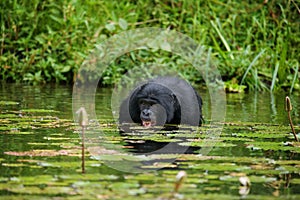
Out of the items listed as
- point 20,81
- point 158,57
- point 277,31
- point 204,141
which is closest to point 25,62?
point 20,81

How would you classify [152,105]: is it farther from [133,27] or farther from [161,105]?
[133,27]

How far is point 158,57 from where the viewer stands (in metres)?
12.2

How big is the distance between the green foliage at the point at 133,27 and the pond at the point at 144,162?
4394mm

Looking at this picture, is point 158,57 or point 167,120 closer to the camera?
point 167,120

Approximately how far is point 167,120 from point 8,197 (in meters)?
3.44

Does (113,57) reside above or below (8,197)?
above

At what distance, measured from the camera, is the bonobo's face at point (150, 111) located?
20.6ft

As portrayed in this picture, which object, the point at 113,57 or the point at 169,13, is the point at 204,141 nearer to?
the point at 113,57

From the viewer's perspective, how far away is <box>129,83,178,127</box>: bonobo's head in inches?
250

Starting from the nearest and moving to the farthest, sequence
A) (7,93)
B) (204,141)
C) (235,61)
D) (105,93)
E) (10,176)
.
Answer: (10,176) < (204,141) < (7,93) < (105,93) < (235,61)

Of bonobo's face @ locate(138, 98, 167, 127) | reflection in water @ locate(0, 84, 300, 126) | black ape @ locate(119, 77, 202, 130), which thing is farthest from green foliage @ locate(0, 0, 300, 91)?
bonobo's face @ locate(138, 98, 167, 127)

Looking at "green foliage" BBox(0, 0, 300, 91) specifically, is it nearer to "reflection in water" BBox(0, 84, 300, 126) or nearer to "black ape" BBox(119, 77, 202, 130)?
"reflection in water" BBox(0, 84, 300, 126)

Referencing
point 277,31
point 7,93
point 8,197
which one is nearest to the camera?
point 8,197

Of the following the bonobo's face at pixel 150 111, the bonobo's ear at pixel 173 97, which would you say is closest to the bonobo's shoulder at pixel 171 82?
the bonobo's ear at pixel 173 97
